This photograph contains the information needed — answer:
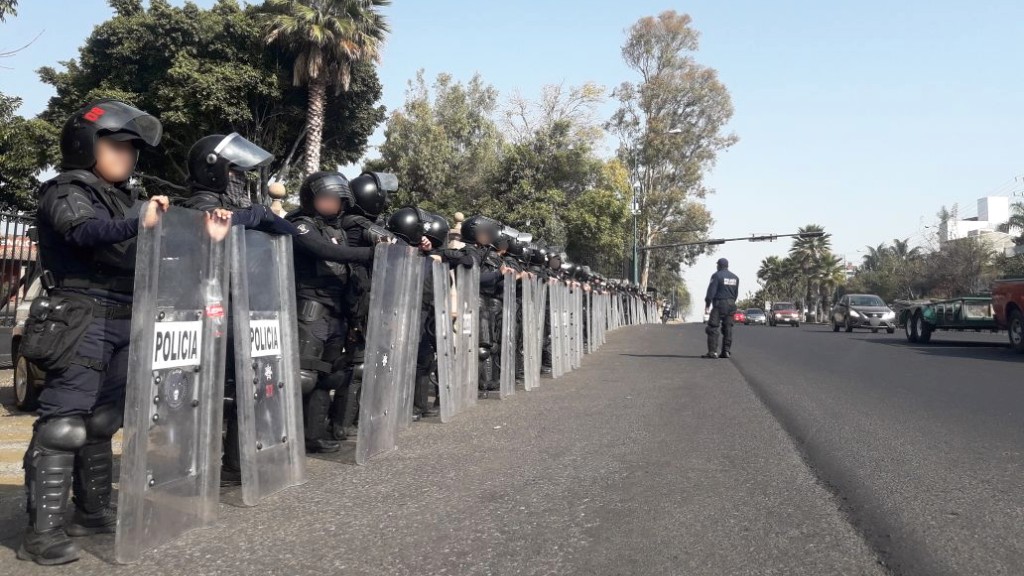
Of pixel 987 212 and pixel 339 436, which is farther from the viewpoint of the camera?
pixel 987 212

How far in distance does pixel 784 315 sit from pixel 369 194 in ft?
147

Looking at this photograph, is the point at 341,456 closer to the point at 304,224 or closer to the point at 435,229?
the point at 304,224

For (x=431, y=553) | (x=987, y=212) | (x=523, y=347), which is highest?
(x=987, y=212)

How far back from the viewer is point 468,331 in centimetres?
823

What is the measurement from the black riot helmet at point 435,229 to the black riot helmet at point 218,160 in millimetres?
2651

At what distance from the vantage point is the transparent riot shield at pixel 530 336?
33.4 ft

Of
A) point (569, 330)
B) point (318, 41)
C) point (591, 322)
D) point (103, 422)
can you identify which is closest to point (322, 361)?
point (103, 422)

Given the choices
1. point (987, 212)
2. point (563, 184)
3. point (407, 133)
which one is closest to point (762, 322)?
point (563, 184)

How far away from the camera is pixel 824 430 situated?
6.80m

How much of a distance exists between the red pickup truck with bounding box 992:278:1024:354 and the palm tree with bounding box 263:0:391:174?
18.5m

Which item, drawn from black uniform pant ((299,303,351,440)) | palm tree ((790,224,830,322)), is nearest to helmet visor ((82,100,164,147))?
black uniform pant ((299,303,351,440))

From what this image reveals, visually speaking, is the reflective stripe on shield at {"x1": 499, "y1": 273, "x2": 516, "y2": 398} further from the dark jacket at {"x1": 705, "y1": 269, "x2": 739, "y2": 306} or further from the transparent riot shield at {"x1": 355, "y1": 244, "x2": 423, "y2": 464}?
the dark jacket at {"x1": 705, "y1": 269, "x2": 739, "y2": 306}

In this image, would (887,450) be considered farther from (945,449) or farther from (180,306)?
(180,306)

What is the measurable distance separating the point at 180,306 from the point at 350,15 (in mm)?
25112
